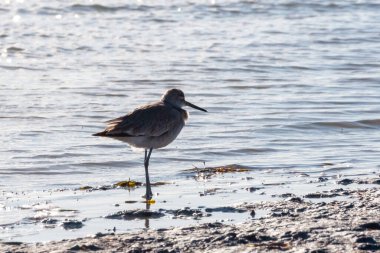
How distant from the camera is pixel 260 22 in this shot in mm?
24438

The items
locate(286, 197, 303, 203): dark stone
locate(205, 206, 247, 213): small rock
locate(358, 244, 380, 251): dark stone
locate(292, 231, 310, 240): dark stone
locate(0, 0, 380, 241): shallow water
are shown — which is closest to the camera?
locate(358, 244, 380, 251): dark stone

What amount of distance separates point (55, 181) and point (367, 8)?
63.8 ft

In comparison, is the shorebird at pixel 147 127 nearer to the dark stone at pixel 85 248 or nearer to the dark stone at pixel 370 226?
the dark stone at pixel 85 248

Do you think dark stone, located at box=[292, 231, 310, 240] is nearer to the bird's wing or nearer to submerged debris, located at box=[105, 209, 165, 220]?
submerged debris, located at box=[105, 209, 165, 220]

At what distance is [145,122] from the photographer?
929cm

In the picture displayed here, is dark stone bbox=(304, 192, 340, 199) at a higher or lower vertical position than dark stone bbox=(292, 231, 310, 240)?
lower

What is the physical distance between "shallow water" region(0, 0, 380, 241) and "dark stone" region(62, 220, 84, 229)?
3.12 ft

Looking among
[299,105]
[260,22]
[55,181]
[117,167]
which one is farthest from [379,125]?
[260,22]

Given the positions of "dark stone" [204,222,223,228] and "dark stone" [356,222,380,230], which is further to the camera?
"dark stone" [204,222,223,228]

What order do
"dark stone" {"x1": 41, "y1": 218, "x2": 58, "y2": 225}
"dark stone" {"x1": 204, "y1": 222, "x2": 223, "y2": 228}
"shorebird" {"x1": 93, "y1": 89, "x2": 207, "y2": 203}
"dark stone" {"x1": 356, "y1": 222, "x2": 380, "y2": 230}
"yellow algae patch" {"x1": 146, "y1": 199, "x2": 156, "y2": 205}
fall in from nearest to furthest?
1. "dark stone" {"x1": 356, "y1": 222, "x2": 380, "y2": 230}
2. "dark stone" {"x1": 204, "y1": 222, "x2": 223, "y2": 228}
3. "dark stone" {"x1": 41, "y1": 218, "x2": 58, "y2": 225}
4. "yellow algae patch" {"x1": 146, "y1": 199, "x2": 156, "y2": 205}
5. "shorebird" {"x1": 93, "y1": 89, "x2": 207, "y2": 203}

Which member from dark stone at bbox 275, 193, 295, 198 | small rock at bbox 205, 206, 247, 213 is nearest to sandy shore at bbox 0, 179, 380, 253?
small rock at bbox 205, 206, 247, 213

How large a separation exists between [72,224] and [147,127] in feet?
6.81

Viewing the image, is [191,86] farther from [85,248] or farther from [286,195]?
[85,248]

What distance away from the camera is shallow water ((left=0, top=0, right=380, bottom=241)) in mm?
10375
